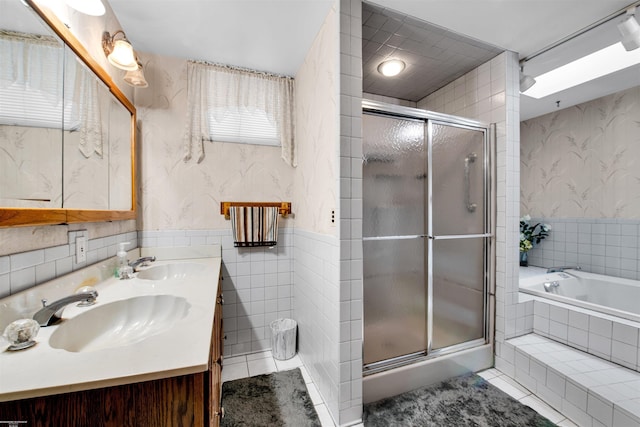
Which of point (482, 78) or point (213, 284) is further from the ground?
point (482, 78)

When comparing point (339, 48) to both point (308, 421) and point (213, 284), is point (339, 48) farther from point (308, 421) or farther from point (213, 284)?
point (308, 421)

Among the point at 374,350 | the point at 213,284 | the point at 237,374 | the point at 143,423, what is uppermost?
the point at 213,284

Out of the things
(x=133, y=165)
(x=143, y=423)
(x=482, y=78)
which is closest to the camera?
(x=143, y=423)

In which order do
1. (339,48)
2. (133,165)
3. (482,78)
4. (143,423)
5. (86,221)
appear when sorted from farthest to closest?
(482,78)
(133,165)
(339,48)
(86,221)
(143,423)

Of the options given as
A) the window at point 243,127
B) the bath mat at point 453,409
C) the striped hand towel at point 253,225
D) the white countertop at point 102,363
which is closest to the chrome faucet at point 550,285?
the bath mat at point 453,409

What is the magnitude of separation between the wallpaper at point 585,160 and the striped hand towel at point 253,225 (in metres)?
3.15

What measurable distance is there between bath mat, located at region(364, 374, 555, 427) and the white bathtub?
0.94 meters

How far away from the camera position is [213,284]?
1.22 metres

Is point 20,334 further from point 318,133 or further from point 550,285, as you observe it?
point 550,285

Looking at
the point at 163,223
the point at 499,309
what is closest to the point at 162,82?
the point at 163,223

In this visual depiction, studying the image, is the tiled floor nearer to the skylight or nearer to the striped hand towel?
the striped hand towel

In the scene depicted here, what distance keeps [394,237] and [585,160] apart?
101 inches

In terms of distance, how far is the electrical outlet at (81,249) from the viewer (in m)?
1.12

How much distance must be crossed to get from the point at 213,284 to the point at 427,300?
1403 millimetres
